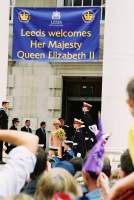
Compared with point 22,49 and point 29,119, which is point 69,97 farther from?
point 22,49

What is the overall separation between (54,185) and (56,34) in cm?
1809

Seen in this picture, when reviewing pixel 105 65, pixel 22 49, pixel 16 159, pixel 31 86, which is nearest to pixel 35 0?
pixel 31 86

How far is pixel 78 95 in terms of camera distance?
26625 mm

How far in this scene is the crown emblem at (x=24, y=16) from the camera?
2133cm

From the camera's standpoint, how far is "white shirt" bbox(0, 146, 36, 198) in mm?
3299

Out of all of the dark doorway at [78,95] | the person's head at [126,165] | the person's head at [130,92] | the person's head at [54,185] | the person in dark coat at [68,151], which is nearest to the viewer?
the person's head at [130,92]

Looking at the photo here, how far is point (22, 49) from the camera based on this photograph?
21062mm

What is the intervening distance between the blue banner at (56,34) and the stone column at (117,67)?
5168 mm

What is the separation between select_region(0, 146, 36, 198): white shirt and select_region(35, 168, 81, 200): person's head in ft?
0.79

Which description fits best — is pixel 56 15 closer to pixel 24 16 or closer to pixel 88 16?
pixel 24 16

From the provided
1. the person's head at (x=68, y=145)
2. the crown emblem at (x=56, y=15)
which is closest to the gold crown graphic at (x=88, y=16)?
the crown emblem at (x=56, y=15)

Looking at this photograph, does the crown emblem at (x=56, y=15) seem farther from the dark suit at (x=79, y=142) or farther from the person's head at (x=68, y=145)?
the person's head at (x=68, y=145)

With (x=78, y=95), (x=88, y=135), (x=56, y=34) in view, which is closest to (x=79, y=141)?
(x=88, y=135)

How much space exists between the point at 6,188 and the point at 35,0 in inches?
897
